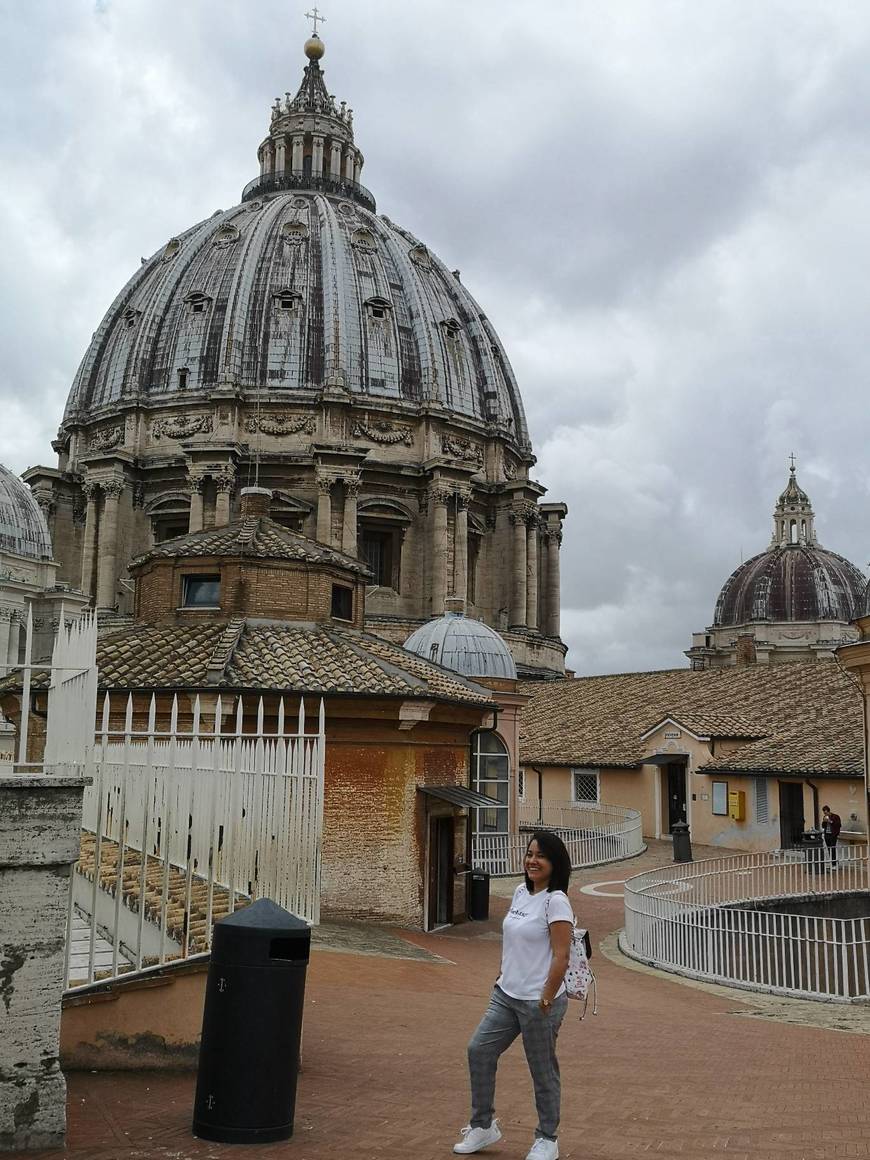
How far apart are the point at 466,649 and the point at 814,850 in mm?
11985

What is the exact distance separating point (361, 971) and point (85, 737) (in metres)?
7.83

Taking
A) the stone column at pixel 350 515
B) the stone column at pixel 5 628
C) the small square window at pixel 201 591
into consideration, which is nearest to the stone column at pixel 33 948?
the small square window at pixel 201 591

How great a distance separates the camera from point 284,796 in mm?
9047

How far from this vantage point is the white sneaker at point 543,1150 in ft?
19.5

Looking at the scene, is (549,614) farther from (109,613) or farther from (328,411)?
(109,613)

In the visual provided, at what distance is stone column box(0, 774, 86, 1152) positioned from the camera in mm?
6016

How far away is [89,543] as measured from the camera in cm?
5959

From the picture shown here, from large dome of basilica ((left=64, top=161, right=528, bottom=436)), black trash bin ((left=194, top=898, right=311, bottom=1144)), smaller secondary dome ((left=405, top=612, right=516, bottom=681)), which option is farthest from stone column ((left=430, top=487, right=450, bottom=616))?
black trash bin ((left=194, top=898, right=311, bottom=1144))

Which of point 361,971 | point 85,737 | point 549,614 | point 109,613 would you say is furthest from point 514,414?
point 85,737

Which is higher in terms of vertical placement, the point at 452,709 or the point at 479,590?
the point at 479,590

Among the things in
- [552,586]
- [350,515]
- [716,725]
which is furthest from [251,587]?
[552,586]

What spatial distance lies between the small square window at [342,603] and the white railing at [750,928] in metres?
7.85

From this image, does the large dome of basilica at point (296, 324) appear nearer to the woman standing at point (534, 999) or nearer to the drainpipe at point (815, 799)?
the drainpipe at point (815, 799)

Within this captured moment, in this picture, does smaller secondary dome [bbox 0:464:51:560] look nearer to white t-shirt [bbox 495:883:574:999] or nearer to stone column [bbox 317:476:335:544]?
stone column [bbox 317:476:335:544]
